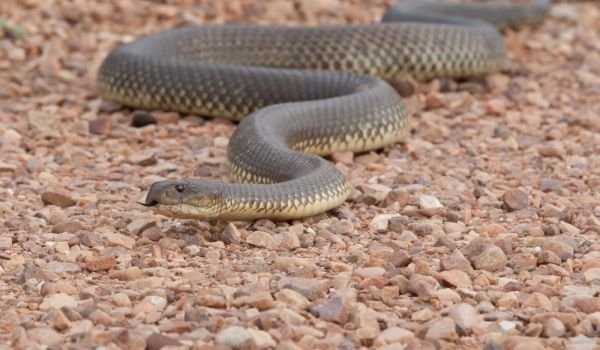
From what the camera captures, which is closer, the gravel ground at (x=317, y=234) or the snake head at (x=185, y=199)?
the gravel ground at (x=317, y=234)

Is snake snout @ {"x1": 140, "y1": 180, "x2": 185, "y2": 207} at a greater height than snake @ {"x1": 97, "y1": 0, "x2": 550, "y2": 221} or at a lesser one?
greater

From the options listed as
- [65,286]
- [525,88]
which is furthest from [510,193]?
[525,88]

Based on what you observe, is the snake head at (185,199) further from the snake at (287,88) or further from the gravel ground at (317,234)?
the gravel ground at (317,234)

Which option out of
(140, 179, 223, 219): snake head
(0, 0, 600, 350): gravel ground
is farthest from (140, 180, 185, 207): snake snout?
(0, 0, 600, 350): gravel ground

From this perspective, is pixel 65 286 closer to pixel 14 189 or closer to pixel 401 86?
pixel 14 189

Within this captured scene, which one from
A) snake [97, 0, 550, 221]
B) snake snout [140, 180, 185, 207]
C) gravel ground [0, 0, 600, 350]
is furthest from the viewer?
snake [97, 0, 550, 221]

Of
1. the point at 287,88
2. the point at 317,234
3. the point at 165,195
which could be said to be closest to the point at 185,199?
the point at 165,195

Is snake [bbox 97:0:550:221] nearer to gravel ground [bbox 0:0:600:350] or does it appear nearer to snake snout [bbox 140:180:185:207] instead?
snake snout [bbox 140:180:185:207]

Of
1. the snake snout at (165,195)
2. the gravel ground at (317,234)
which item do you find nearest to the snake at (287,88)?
the snake snout at (165,195)
